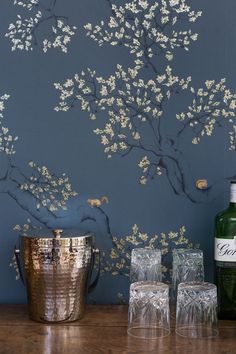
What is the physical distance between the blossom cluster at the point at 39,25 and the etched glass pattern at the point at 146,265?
0.57 metres

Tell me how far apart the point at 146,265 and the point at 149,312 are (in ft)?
0.56

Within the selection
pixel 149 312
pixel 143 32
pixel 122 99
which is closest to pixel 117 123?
pixel 122 99

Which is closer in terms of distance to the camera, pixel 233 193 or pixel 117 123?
pixel 233 193

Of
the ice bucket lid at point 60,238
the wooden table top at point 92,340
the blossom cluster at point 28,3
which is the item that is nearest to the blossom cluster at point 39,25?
the blossom cluster at point 28,3

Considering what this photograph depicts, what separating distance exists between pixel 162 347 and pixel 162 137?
22.2 inches

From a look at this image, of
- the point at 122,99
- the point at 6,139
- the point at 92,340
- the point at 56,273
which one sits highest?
the point at 122,99

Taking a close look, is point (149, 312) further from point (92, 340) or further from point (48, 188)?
point (48, 188)

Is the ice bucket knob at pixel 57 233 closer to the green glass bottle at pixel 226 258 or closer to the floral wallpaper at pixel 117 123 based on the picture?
the floral wallpaper at pixel 117 123

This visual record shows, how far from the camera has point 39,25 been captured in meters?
1.56

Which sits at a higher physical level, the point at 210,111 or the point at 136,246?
the point at 210,111

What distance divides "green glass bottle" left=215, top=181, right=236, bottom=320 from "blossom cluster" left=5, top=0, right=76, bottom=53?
0.59 metres

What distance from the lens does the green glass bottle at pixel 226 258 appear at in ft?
4.71

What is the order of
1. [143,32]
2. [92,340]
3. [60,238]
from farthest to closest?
[143,32] → [60,238] → [92,340]

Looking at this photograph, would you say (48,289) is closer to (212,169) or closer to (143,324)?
(143,324)
